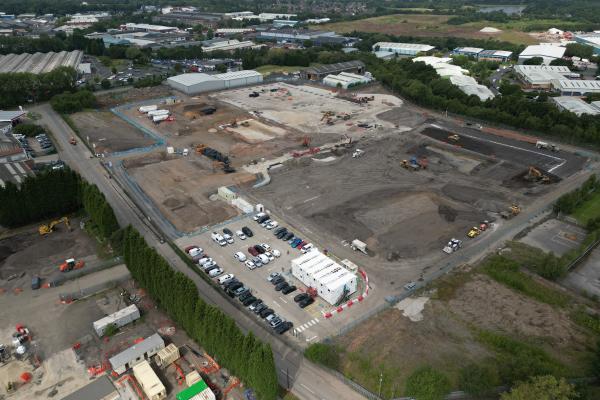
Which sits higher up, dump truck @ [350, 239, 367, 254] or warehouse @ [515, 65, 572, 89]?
warehouse @ [515, 65, 572, 89]

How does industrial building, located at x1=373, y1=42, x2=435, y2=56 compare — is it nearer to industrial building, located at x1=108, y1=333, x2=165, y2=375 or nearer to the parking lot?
the parking lot

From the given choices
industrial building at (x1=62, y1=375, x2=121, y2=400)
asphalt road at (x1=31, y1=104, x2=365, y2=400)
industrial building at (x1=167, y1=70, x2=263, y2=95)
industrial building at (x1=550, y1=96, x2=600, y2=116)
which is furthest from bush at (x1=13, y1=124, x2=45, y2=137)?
industrial building at (x1=550, y1=96, x2=600, y2=116)

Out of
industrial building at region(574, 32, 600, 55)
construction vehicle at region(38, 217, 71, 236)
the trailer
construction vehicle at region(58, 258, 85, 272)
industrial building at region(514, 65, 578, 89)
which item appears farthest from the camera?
industrial building at region(574, 32, 600, 55)

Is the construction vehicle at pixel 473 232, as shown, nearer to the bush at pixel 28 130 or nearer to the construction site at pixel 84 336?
the construction site at pixel 84 336

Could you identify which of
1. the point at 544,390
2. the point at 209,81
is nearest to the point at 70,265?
the point at 544,390

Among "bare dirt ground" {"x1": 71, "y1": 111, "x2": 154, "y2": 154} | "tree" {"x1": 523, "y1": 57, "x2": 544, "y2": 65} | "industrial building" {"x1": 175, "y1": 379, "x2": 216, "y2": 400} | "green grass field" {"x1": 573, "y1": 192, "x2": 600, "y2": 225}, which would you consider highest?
"tree" {"x1": 523, "y1": 57, "x2": 544, "y2": 65}

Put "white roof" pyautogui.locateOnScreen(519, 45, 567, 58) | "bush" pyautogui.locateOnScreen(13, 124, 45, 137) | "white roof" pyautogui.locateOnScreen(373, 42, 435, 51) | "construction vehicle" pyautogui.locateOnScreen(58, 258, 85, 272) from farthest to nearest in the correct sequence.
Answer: "white roof" pyautogui.locateOnScreen(373, 42, 435, 51), "white roof" pyautogui.locateOnScreen(519, 45, 567, 58), "bush" pyautogui.locateOnScreen(13, 124, 45, 137), "construction vehicle" pyautogui.locateOnScreen(58, 258, 85, 272)

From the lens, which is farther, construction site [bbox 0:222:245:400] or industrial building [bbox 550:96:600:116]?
industrial building [bbox 550:96:600:116]
